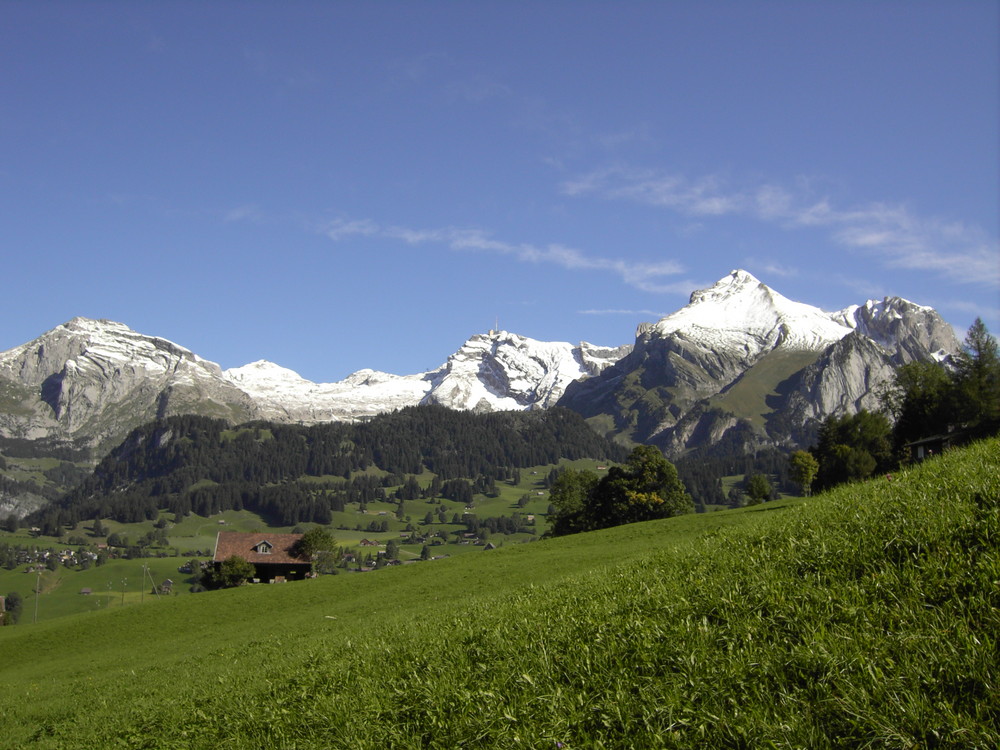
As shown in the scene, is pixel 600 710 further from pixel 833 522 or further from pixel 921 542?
pixel 833 522

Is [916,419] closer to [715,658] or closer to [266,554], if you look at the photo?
[266,554]

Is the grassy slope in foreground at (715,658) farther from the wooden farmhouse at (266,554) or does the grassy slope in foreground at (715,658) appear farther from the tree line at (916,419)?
the wooden farmhouse at (266,554)

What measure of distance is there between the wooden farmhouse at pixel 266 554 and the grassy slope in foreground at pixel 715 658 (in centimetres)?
9873

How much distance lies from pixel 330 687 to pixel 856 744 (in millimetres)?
9103

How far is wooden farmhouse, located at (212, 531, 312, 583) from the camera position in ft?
369

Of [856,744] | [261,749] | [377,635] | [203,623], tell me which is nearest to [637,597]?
[856,744]

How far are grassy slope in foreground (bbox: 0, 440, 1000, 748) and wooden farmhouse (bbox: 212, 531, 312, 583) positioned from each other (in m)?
98.7

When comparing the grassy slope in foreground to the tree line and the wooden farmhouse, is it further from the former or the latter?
the wooden farmhouse

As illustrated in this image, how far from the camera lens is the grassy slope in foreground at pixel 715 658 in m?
7.66

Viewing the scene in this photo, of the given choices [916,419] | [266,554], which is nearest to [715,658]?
[266,554]

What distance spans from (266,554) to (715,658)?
374 feet

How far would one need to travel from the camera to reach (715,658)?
9.10m

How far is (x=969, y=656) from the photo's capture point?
25.0ft

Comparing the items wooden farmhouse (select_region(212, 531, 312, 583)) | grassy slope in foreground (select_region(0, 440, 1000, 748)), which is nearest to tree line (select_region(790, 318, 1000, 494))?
grassy slope in foreground (select_region(0, 440, 1000, 748))
